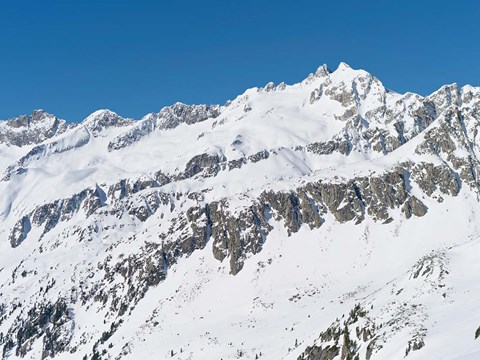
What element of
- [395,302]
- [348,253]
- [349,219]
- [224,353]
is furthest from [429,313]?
[349,219]

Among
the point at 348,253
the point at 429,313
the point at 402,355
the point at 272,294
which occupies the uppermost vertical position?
the point at 348,253

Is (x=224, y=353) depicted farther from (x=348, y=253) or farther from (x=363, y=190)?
(x=363, y=190)

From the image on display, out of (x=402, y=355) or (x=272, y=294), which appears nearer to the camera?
(x=402, y=355)

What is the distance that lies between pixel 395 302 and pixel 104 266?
13303cm

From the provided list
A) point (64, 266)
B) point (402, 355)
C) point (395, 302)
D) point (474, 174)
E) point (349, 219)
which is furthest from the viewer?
point (64, 266)

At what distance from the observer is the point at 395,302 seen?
73.0 meters

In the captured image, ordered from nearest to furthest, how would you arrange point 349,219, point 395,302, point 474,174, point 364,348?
point 364,348
point 395,302
point 349,219
point 474,174

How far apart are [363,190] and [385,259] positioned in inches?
1274

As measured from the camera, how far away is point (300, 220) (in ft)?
576

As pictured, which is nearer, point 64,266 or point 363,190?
point 363,190

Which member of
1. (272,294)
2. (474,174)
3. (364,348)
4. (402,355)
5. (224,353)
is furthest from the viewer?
(474,174)

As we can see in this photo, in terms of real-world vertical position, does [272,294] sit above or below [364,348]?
above

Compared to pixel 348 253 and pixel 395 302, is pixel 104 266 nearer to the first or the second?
pixel 348 253

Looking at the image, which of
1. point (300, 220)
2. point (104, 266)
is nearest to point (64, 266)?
point (104, 266)
